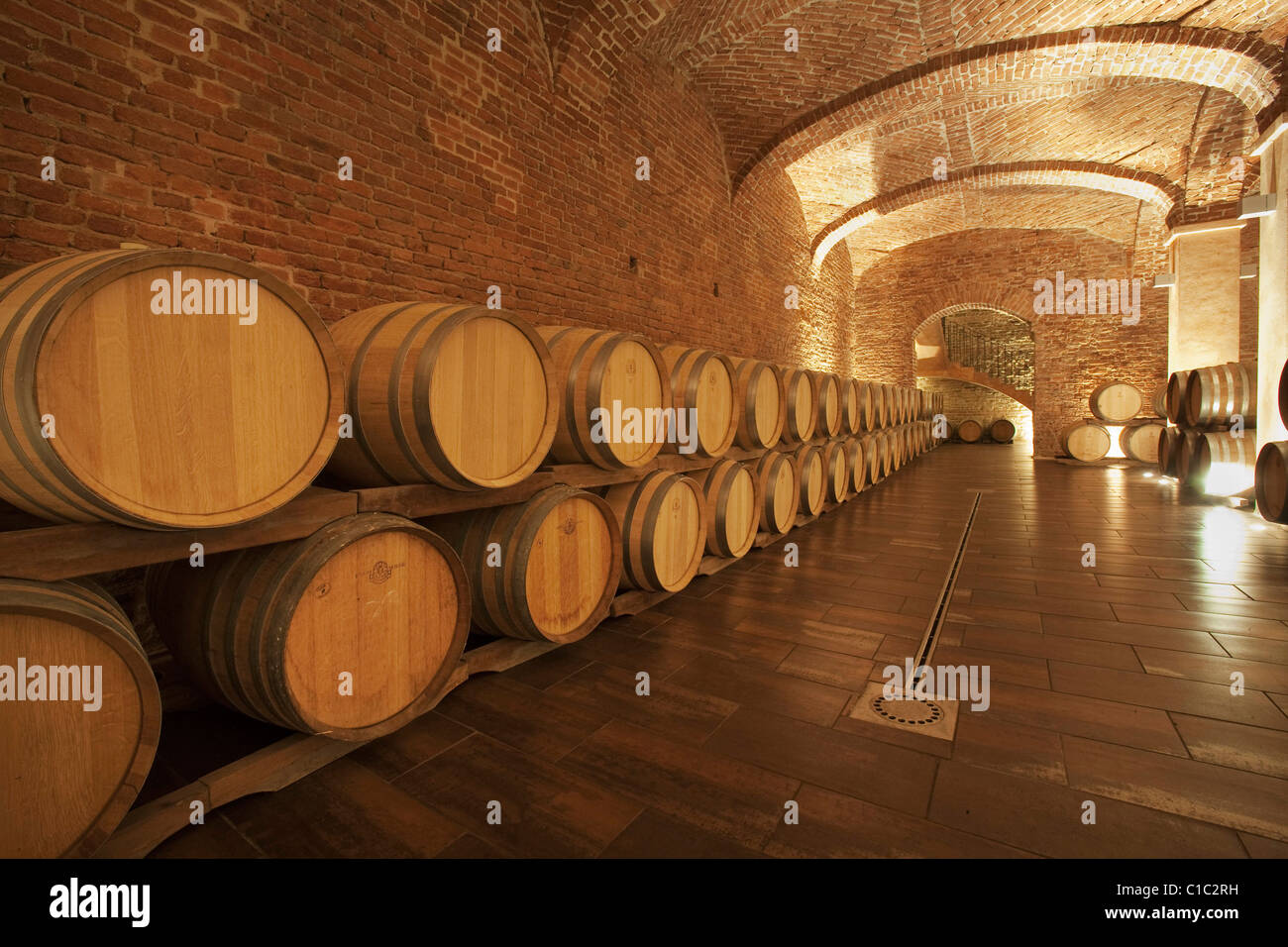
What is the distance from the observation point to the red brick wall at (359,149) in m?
2.41

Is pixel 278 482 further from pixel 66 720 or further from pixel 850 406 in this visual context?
pixel 850 406

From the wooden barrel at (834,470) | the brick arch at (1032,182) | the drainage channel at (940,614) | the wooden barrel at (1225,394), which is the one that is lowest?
the drainage channel at (940,614)

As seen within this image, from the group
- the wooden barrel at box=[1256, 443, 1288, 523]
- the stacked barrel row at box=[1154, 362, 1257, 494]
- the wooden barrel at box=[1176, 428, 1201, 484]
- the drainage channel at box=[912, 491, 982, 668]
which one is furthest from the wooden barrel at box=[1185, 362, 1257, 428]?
the drainage channel at box=[912, 491, 982, 668]

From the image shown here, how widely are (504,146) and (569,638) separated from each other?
3.63 metres

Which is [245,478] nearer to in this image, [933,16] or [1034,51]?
[933,16]

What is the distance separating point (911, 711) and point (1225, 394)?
7065mm

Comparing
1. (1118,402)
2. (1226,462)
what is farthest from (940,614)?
(1118,402)

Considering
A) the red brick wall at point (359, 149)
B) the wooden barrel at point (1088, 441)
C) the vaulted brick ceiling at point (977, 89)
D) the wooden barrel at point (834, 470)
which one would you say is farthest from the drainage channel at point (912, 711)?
the wooden barrel at point (1088, 441)

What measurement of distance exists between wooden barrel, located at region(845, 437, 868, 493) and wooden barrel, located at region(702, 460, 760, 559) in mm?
2768

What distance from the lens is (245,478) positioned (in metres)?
1.66

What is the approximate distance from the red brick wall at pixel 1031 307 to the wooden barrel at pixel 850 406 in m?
9.06

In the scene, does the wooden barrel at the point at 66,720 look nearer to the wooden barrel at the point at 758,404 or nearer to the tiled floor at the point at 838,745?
the tiled floor at the point at 838,745

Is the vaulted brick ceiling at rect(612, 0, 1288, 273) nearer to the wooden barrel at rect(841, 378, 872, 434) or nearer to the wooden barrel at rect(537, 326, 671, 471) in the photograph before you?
the wooden barrel at rect(537, 326, 671, 471)
